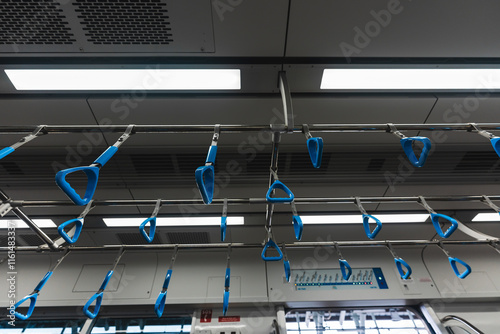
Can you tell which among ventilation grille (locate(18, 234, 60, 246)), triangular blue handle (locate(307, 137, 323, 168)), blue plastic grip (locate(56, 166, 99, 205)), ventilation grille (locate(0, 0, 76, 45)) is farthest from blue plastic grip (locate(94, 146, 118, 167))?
ventilation grille (locate(18, 234, 60, 246))

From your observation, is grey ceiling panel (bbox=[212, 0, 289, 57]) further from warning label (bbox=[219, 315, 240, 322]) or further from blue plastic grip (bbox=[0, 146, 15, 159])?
warning label (bbox=[219, 315, 240, 322])

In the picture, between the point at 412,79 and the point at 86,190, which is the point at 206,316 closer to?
the point at 86,190

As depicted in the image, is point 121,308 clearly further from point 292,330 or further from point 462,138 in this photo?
point 462,138

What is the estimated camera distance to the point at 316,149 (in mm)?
1411

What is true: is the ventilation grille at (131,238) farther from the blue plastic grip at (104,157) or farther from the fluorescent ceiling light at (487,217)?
the fluorescent ceiling light at (487,217)

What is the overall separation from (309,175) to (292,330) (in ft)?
7.72

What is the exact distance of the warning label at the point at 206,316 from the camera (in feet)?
11.2

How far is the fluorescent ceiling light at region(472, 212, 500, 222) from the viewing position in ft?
10.9

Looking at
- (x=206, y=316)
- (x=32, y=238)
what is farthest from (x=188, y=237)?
(x=32, y=238)

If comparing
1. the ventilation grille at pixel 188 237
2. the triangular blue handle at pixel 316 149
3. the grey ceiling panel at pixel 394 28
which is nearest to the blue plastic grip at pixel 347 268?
the triangular blue handle at pixel 316 149

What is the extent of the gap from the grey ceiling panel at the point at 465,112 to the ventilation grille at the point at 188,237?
3.13 metres

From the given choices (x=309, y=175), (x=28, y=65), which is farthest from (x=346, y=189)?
(x=28, y=65)

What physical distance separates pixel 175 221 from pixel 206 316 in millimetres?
1486

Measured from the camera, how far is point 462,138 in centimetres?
232
